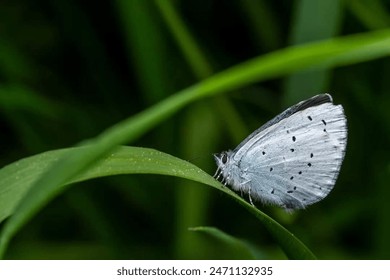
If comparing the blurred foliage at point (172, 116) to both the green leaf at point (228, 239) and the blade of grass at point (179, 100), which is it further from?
the blade of grass at point (179, 100)

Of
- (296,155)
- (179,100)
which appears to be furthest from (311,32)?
(179,100)

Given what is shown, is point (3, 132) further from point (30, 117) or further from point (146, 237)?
point (146, 237)

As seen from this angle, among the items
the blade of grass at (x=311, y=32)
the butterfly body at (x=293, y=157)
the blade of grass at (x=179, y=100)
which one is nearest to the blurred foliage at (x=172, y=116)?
the blade of grass at (x=311, y=32)

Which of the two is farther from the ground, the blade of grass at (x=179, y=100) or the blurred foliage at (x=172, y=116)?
the blurred foliage at (x=172, y=116)

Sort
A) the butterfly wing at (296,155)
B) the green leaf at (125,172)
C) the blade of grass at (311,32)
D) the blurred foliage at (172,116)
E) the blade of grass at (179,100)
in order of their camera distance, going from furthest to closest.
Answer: the blurred foliage at (172,116) → the blade of grass at (311,32) → the butterfly wing at (296,155) → the green leaf at (125,172) → the blade of grass at (179,100)

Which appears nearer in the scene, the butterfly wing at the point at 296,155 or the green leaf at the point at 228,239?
the green leaf at the point at 228,239

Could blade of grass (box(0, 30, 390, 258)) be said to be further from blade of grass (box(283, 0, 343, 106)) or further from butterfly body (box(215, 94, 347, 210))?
blade of grass (box(283, 0, 343, 106))
